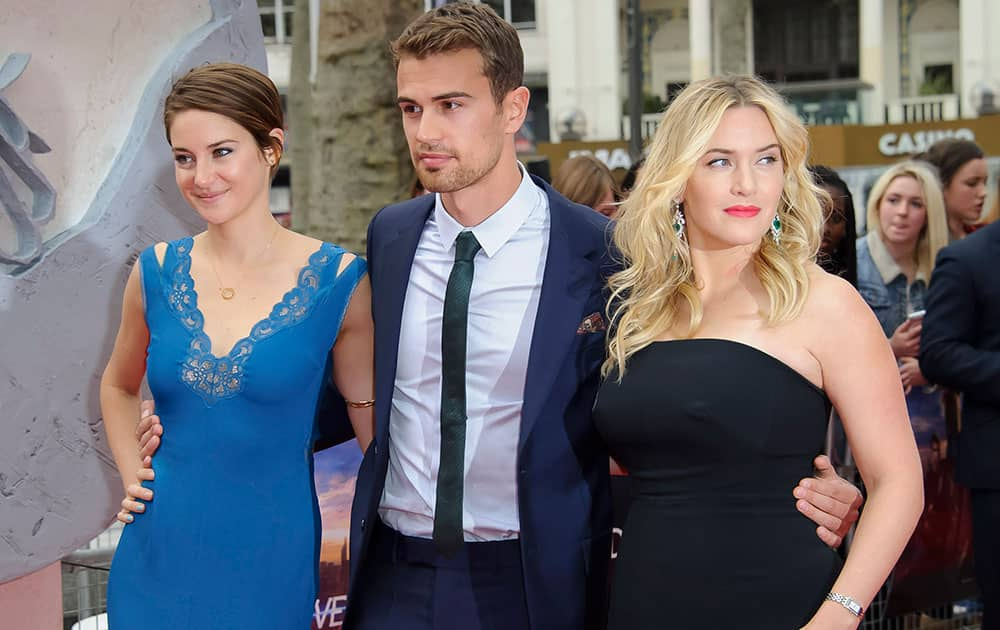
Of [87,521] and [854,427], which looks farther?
[87,521]

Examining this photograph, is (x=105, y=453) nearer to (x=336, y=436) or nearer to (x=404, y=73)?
(x=336, y=436)

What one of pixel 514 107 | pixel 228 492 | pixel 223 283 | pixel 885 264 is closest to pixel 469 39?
pixel 514 107

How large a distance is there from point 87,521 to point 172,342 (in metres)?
0.93

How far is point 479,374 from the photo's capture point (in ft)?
9.59

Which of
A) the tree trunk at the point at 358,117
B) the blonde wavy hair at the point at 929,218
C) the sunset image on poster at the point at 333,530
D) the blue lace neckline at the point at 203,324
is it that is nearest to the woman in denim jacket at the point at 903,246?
the blonde wavy hair at the point at 929,218

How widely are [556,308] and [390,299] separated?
0.42m

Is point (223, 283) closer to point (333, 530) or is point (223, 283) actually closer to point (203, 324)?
point (203, 324)

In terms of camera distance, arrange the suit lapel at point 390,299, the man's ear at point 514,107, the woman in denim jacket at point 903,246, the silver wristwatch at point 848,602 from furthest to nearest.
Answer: the woman in denim jacket at point 903,246
the man's ear at point 514,107
the suit lapel at point 390,299
the silver wristwatch at point 848,602

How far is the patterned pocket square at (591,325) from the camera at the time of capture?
115 inches

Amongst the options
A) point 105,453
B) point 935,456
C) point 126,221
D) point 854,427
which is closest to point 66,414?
point 105,453

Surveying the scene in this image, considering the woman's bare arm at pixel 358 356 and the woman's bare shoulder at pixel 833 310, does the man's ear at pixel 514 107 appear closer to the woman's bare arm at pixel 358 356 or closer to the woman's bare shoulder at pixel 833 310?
the woman's bare arm at pixel 358 356

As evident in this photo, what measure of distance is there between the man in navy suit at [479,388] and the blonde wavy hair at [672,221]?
0.47ft

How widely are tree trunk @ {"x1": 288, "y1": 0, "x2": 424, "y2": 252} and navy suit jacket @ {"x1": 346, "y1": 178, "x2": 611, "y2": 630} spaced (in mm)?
3955

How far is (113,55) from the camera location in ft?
11.9
